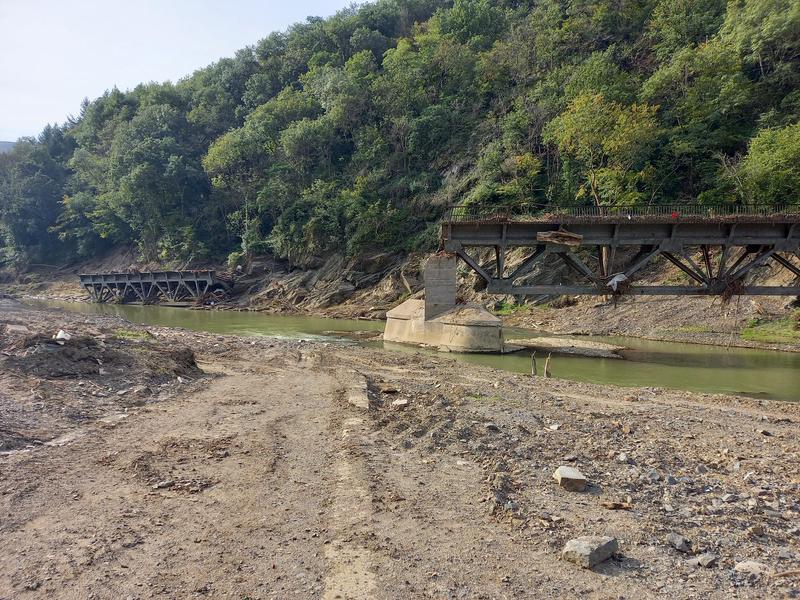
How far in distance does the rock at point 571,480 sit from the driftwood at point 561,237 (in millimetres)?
17434

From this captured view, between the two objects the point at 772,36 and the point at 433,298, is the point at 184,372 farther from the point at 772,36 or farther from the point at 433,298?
the point at 772,36

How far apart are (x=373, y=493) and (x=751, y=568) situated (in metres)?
3.90

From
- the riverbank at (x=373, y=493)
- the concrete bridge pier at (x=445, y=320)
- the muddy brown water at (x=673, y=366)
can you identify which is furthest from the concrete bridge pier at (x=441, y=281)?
the riverbank at (x=373, y=493)

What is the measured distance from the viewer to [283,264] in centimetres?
5500

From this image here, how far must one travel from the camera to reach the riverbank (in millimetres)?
4215

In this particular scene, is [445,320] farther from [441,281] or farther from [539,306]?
[539,306]

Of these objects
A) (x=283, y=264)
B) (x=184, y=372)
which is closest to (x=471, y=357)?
(x=184, y=372)

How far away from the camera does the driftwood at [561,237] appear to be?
2214 centimetres

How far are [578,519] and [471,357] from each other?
1604cm

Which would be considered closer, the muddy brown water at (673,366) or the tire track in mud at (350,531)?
the tire track in mud at (350,531)

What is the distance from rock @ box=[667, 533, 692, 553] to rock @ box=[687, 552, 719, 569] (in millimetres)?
153

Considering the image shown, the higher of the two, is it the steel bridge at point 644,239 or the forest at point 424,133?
the forest at point 424,133

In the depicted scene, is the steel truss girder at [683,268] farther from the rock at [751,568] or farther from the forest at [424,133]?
the rock at [751,568]

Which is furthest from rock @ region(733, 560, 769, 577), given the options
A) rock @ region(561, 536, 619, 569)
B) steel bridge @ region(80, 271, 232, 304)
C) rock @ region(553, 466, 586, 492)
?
steel bridge @ region(80, 271, 232, 304)
